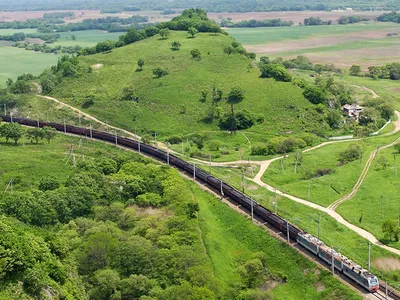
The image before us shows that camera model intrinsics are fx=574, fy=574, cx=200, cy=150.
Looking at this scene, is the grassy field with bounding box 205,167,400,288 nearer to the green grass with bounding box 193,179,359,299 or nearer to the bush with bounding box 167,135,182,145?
the green grass with bounding box 193,179,359,299

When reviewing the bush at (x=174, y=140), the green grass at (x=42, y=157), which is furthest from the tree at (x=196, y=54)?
the green grass at (x=42, y=157)

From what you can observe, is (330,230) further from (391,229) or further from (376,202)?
(376,202)

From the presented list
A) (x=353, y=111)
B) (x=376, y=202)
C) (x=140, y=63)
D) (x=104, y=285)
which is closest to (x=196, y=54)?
(x=140, y=63)

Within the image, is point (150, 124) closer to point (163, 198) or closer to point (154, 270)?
point (163, 198)

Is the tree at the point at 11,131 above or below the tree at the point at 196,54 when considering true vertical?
below

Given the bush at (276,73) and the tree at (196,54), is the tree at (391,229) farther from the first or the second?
the tree at (196,54)
